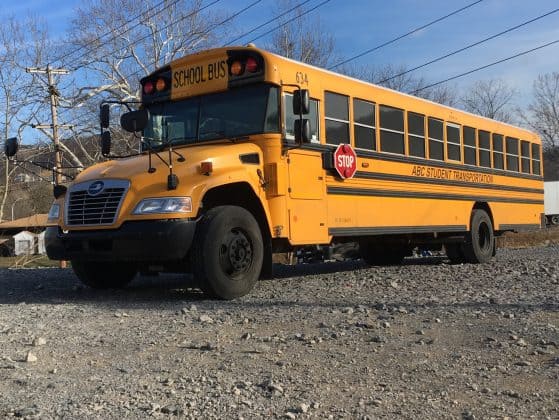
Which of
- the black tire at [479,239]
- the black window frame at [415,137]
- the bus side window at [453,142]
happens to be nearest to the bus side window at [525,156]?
the black tire at [479,239]

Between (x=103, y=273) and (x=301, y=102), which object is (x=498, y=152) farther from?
(x=103, y=273)

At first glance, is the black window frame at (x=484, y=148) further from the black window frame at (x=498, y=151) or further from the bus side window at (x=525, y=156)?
the bus side window at (x=525, y=156)

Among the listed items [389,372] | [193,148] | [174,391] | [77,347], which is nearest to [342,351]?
[389,372]

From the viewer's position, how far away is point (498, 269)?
10188 mm

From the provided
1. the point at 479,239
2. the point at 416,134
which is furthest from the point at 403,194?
the point at 479,239

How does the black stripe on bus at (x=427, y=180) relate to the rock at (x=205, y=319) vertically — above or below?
above

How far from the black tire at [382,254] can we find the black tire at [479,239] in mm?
1359

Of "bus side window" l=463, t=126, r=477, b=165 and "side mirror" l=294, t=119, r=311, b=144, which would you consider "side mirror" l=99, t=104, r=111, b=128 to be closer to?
"side mirror" l=294, t=119, r=311, b=144

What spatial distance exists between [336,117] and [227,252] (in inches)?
110

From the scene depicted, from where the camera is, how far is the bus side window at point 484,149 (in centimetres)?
1221

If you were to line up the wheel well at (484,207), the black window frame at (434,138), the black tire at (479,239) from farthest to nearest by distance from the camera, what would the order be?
the wheel well at (484,207) < the black tire at (479,239) < the black window frame at (434,138)

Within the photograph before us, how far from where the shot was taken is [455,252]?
11945 millimetres

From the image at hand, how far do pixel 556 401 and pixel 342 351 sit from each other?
60.7 inches

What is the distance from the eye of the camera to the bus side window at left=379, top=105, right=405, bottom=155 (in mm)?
9500
